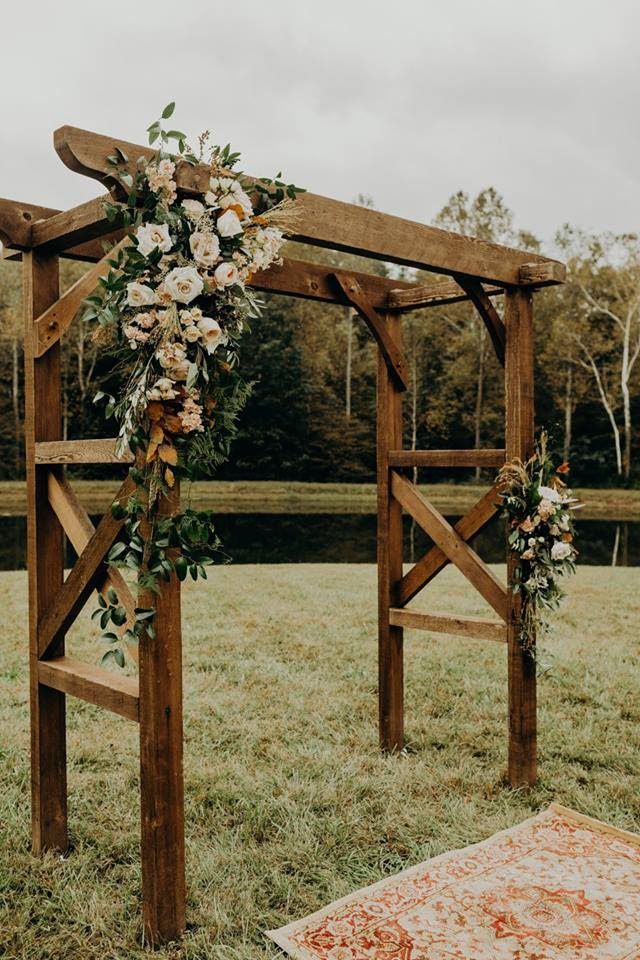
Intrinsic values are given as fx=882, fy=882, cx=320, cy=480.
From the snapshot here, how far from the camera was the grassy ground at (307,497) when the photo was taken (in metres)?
23.8

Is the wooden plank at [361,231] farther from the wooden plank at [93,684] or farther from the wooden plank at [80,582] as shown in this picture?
the wooden plank at [93,684]

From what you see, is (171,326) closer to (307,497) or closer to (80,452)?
(80,452)

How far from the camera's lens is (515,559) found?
4.40 metres

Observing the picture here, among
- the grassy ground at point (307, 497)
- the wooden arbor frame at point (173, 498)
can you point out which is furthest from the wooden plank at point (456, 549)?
the grassy ground at point (307, 497)

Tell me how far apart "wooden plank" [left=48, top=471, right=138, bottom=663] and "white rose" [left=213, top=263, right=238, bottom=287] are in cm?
105

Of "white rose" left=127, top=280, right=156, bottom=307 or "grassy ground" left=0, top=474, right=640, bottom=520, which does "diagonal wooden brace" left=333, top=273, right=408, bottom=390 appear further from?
"grassy ground" left=0, top=474, right=640, bottom=520

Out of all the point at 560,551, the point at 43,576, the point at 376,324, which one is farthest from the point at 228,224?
the point at 560,551

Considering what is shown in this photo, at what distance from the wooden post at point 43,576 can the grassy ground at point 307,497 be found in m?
19.1

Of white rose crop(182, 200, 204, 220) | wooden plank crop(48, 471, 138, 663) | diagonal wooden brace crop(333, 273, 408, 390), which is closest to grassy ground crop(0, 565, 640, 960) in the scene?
wooden plank crop(48, 471, 138, 663)

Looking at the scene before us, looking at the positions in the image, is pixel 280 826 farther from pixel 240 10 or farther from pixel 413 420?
pixel 413 420

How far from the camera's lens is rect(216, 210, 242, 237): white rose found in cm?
278

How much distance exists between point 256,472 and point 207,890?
2502cm

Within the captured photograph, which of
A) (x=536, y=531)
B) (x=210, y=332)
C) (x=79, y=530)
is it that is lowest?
(x=536, y=531)

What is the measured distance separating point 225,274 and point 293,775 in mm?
2716
